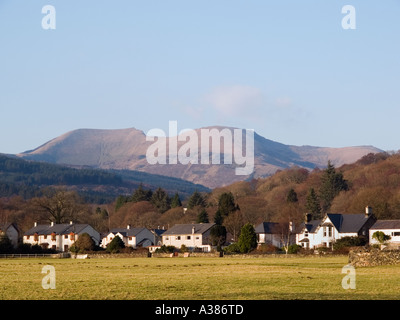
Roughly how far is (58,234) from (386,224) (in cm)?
5267

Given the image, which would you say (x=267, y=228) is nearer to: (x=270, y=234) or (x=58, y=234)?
(x=270, y=234)

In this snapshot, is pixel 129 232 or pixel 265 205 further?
pixel 265 205

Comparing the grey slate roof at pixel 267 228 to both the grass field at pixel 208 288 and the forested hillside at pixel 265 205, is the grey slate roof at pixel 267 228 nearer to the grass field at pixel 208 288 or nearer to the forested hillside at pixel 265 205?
the forested hillside at pixel 265 205

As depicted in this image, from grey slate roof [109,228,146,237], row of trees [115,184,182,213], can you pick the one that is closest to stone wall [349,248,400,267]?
grey slate roof [109,228,146,237]

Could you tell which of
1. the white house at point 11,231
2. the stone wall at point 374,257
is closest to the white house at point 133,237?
the white house at point 11,231

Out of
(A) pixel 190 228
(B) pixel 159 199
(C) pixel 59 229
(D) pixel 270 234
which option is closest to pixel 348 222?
(D) pixel 270 234

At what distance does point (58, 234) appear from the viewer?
121875mm

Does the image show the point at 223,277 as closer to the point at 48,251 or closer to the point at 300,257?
the point at 300,257

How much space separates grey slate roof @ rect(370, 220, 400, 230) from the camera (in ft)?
321

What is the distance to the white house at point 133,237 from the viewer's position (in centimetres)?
12602

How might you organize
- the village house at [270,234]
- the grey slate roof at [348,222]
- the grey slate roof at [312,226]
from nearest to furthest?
the grey slate roof at [348,222] → the grey slate roof at [312,226] → the village house at [270,234]

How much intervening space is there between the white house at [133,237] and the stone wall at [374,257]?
255 ft
